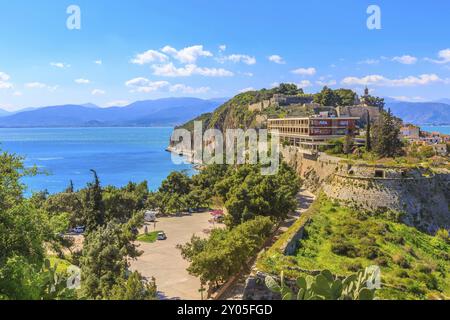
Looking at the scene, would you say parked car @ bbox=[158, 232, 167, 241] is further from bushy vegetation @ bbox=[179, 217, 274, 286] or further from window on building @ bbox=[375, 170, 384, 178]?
window on building @ bbox=[375, 170, 384, 178]

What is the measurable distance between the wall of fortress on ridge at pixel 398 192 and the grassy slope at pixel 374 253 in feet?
4.38

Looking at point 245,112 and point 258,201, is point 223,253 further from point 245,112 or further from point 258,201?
point 245,112

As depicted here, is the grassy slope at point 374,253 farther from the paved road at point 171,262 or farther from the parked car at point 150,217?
the parked car at point 150,217

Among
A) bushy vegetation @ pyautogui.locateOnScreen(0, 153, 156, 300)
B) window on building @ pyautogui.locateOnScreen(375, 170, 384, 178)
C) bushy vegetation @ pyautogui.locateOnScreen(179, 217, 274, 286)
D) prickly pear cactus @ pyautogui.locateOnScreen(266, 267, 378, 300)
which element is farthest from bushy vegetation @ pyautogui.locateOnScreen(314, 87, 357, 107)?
prickly pear cactus @ pyautogui.locateOnScreen(266, 267, 378, 300)

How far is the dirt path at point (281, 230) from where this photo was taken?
19625mm

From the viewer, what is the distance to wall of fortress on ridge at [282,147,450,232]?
3066cm

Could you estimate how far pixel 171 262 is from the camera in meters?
26.2

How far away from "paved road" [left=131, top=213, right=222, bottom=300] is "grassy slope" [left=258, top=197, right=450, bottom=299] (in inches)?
190

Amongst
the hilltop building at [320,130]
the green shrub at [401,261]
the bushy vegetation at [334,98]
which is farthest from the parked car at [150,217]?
the bushy vegetation at [334,98]

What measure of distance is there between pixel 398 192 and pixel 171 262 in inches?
730
